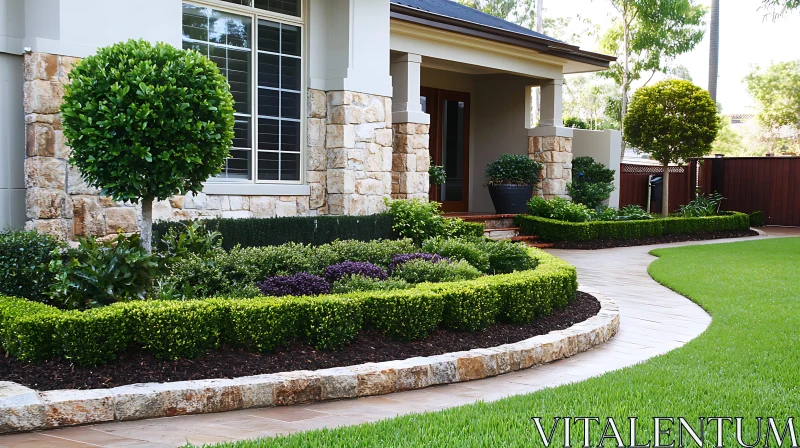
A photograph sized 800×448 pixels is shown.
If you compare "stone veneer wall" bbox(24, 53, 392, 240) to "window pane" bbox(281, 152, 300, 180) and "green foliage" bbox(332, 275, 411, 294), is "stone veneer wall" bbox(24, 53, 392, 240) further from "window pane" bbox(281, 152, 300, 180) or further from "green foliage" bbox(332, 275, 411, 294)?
"green foliage" bbox(332, 275, 411, 294)

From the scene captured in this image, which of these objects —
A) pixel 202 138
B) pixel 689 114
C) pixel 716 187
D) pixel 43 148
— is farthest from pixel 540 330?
pixel 716 187

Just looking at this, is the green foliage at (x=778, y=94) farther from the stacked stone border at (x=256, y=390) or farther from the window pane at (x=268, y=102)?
the stacked stone border at (x=256, y=390)

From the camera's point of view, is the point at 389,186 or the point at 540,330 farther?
the point at 389,186

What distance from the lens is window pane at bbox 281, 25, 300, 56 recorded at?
10086mm

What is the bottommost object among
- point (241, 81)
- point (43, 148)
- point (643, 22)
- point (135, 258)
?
point (135, 258)

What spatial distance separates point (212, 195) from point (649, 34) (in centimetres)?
1914

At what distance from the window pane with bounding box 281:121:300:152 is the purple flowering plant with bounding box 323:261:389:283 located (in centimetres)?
337

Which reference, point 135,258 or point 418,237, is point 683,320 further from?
point 135,258

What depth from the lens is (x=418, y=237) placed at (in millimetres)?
10578

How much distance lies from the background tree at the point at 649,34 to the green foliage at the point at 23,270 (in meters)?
21.1

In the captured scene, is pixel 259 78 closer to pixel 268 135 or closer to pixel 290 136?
pixel 268 135

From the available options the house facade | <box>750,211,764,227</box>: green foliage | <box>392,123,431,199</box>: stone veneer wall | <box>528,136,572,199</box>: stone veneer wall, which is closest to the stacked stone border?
the house facade

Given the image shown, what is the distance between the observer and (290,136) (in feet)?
33.6

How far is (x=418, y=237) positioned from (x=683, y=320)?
4.02 meters
